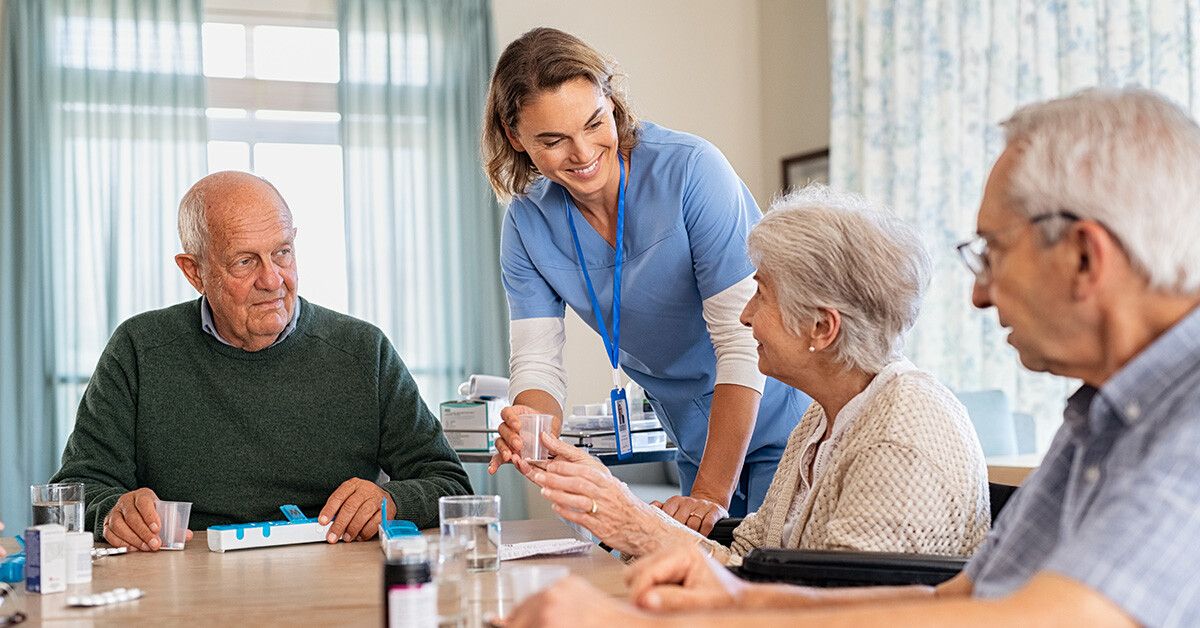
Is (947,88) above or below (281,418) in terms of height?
above

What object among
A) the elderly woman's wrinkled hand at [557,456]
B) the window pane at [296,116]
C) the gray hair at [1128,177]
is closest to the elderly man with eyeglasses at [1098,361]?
the gray hair at [1128,177]

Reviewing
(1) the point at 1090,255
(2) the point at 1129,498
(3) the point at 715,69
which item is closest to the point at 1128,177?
(1) the point at 1090,255

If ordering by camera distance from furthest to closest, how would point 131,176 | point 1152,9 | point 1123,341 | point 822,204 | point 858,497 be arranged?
point 131,176
point 1152,9
point 822,204
point 858,497
point 1123,341

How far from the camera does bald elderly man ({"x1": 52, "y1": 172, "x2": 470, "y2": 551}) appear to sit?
7.66 feet

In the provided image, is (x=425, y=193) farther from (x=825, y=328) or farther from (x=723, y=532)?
(x=825, y=328)

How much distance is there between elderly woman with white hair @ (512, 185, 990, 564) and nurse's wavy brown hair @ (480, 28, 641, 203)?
1.76ft

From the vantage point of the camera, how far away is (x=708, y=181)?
2.34 meters

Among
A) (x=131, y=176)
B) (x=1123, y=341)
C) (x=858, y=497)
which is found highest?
(x=131, y=176)

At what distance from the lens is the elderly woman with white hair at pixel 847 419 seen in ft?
5.13

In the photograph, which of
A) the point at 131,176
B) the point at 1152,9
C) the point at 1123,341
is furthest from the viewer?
the point at 131,176

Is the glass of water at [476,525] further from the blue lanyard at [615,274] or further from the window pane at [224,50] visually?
the window pane at [224,50]

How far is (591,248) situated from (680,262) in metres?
0.22

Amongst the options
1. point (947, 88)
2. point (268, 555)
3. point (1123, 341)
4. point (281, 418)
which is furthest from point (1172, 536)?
point (947, 88)

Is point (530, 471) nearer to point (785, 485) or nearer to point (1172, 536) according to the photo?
point (785, 485)
